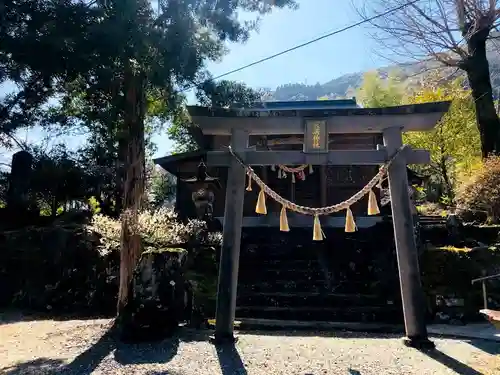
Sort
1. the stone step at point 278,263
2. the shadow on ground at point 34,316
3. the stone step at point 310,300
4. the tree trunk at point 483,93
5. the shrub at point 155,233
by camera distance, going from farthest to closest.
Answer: the tree trunk at point 483,93, the stone step at point 278,263, the stone step at point 310,300, the shadow on ground at point 34,316, the shrub at point 155,233

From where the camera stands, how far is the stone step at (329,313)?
8.10 meters

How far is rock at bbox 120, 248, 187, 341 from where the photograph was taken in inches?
221

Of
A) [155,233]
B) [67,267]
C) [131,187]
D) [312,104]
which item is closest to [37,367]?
[155,233]

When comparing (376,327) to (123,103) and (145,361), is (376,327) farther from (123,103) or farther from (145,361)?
(123,103)

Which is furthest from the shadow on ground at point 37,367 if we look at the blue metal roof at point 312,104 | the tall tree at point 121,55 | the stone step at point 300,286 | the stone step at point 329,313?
the blue metal roof at point 312,104

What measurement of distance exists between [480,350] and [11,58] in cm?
779

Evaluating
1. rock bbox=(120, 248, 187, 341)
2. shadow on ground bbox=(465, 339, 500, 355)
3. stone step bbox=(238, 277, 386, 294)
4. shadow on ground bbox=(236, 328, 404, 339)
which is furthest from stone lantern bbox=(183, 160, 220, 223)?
shadow on ground bbox=(465, 339, 500, 355)

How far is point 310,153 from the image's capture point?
5879 millimetres

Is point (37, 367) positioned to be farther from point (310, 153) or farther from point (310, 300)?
point (310, 300)

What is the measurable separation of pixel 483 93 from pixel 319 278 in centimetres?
879

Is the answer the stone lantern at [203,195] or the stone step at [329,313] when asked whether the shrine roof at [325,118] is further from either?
the stone lantern at [203,195]

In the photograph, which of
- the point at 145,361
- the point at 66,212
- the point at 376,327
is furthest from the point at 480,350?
the point at 66,212

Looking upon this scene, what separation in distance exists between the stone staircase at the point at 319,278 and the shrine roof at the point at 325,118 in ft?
13.7

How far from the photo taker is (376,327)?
7.43 m
